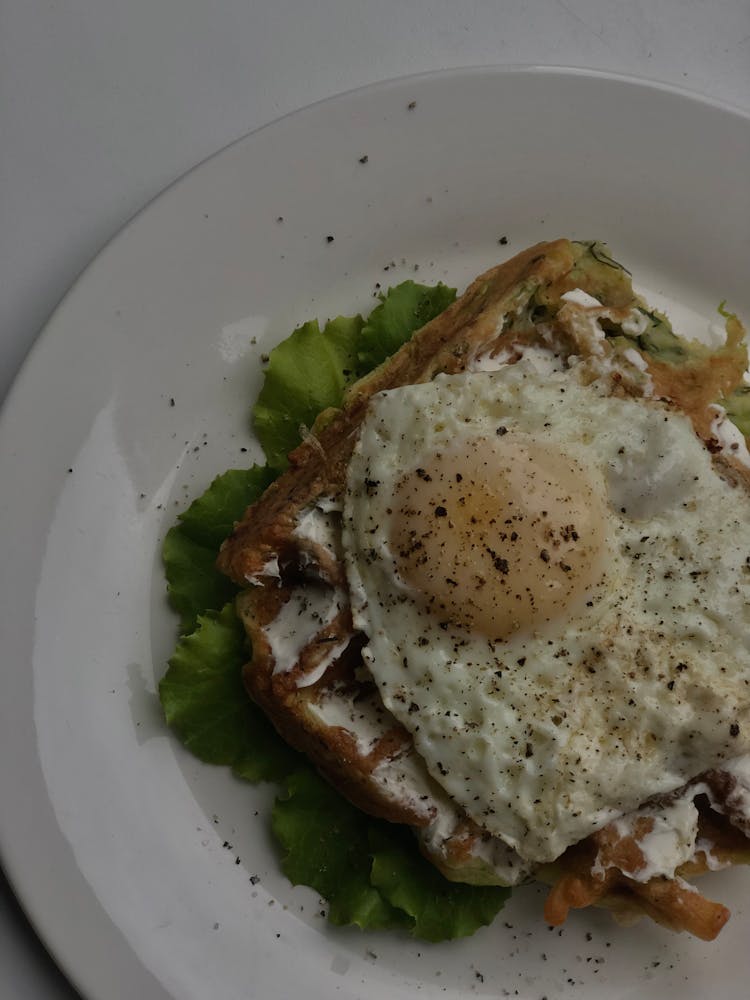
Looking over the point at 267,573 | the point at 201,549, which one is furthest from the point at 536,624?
the point at 201,549

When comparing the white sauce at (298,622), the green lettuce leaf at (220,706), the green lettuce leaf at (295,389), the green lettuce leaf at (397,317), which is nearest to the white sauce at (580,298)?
the green lettuce leaf at (397,317)

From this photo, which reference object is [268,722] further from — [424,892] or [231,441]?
[231,441]

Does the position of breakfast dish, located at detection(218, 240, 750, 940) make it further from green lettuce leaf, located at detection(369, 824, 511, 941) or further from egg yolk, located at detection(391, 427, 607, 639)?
green lettuce leaf, located at detection(369, 824, 511, 941)

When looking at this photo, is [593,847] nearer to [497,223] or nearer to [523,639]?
[523,639]

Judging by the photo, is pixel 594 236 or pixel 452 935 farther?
pixel 594 236

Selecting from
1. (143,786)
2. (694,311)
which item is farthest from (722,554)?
(143,786)
